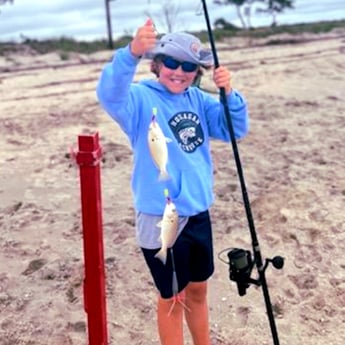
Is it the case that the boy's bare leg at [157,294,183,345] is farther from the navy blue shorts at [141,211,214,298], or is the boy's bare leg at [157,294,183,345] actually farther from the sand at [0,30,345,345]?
the sand at [0,30,345,345]

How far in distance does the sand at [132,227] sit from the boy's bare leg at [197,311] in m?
0.60

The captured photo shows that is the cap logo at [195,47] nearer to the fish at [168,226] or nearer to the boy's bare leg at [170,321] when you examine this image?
the fish at [168,226]

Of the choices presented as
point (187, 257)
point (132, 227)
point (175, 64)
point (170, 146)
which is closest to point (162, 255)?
point (187, 257)

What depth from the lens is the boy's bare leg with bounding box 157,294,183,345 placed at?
9.36 feet

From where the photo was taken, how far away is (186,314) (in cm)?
306

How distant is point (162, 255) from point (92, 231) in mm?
304

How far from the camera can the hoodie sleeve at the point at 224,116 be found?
2.79 meters

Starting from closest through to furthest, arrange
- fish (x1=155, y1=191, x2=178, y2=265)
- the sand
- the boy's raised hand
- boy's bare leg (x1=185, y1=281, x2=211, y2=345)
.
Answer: the boy's raised hand → fish (x1=155, y1=191, x2=178, y2=265) → boy's bare leg (x1=185, y1=281, x2=211, y2=345) → the sand

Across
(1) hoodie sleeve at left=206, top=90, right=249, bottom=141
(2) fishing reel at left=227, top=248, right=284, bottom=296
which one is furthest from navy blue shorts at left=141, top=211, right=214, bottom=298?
(1) hoodie sleeve at left=206, top=90, right=249, bottom=141

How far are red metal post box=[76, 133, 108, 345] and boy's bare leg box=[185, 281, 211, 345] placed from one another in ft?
1.31

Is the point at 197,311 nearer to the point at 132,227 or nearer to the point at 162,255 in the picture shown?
the point at 162,255

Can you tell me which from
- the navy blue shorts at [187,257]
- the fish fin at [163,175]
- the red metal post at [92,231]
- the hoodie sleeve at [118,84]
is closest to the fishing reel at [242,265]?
the navy blue shorts at [187,257]

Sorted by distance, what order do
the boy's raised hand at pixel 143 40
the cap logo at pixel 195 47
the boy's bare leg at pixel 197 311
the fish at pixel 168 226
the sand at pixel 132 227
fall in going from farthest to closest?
the sand at pixel 132 227, the boy's bare leg at pixel 197 311, the cap logo at pixel 195 47, the fish at pixel 168 226, the boy's raised hand at pixel 143 40

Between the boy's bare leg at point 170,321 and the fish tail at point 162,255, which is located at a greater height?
the fish tail at point 162,255
